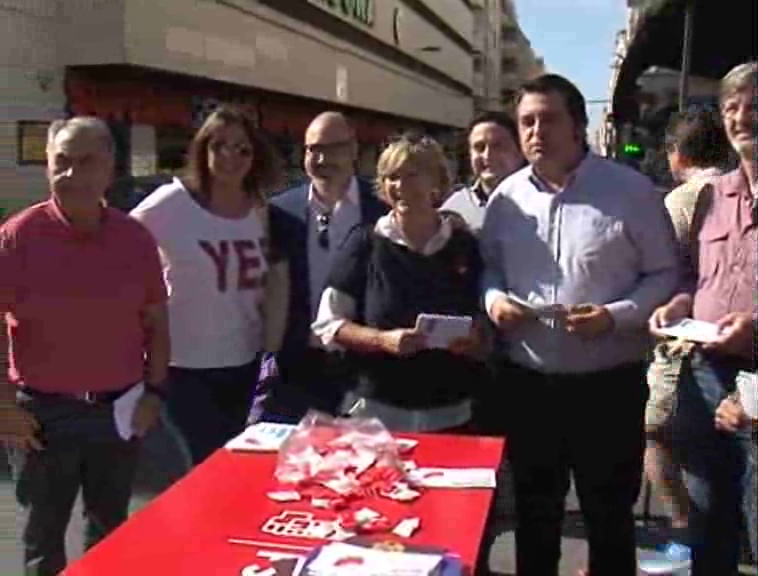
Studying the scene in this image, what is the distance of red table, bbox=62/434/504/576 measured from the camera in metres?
2.31

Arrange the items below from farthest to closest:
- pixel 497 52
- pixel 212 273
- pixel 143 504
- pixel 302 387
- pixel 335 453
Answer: pixel 497 52
pixel 143 504
pixel 302 387
pixel 212 273
pixel 335 453

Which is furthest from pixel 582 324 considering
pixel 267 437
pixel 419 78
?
pixel 419 78

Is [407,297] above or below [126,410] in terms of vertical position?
above

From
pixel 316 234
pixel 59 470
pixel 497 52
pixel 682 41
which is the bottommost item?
pixel 59 470

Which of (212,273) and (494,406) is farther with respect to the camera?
(212,273)

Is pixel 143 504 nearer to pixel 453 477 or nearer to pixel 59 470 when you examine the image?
pixel 59 470

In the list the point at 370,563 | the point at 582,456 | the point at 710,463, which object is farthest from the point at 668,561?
the point at 370,563

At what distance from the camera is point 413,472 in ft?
9.71

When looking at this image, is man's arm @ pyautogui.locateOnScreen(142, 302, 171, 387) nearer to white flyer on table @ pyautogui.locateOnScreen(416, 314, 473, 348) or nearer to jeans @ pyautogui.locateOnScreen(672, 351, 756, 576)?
white flyer on table @ pyautogui.locateOnScreen(416, 314, 473, 348)

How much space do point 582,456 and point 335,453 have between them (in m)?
0.94

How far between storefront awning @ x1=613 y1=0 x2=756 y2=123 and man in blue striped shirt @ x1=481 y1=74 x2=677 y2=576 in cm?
1194

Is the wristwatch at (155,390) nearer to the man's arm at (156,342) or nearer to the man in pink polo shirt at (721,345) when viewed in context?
the man's arm at (156,342)

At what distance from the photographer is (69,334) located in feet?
10.6

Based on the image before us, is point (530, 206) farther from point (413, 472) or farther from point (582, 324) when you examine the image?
point (413, 472)
